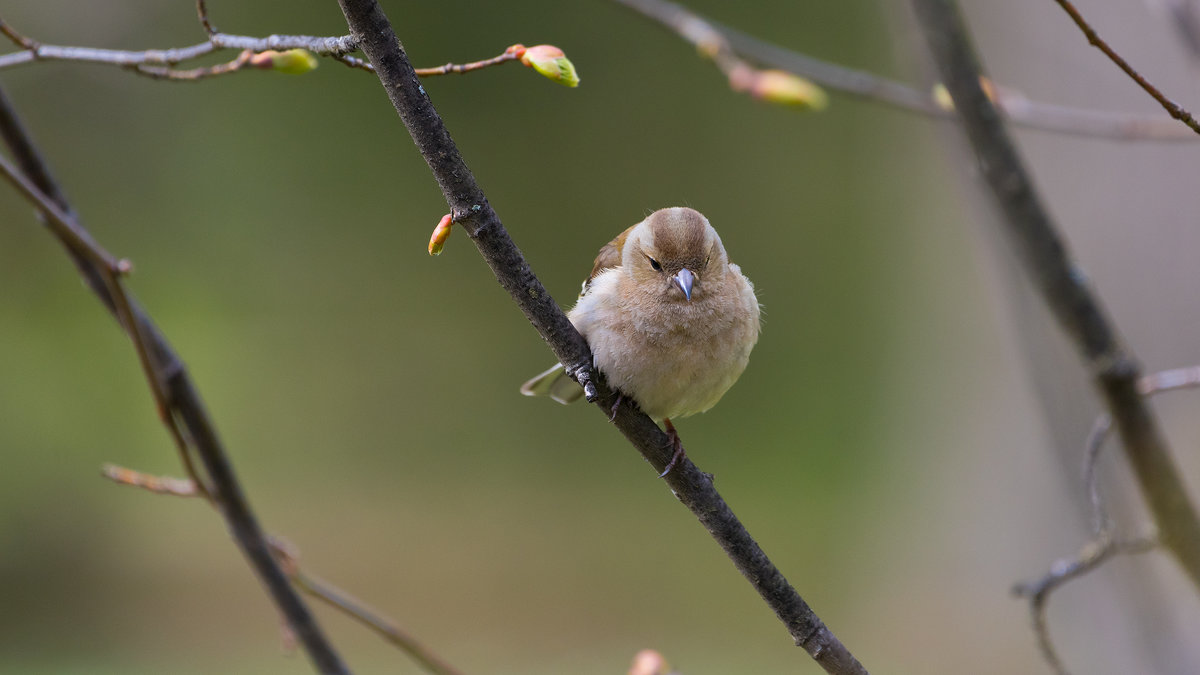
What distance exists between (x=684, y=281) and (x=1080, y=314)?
1.69 feet

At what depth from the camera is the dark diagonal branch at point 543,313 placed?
76cm

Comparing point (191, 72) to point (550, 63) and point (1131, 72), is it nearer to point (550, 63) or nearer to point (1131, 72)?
point (550, 63)

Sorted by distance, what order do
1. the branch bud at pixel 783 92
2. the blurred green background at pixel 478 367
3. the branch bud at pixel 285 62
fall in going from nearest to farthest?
the branch bud at pixel 285 62 < the branch bud at pixel 783 92 < the blurred green background at pixel 478 367

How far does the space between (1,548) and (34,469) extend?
0.33 metres

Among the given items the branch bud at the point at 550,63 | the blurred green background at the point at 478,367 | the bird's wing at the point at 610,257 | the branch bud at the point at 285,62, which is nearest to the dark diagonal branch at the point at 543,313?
the branch bud at the point at 550,63

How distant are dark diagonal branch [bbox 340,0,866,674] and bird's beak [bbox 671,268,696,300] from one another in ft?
1.09

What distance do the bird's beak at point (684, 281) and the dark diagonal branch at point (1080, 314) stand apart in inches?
16.8

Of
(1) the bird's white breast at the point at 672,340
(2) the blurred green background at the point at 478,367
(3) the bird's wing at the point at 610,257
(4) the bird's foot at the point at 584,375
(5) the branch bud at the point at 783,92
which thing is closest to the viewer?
(4) the bird's foot at the point at 584,375

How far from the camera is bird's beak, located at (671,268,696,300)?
1.33m

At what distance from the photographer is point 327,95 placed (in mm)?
3947

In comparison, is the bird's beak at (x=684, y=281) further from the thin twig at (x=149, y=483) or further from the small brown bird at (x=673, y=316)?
the thin twig at (x=149, y=483)

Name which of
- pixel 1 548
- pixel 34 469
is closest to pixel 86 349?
pixel 34 469

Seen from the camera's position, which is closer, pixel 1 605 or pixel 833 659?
pixel 833 659

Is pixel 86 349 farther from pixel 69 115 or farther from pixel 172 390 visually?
pixel 172 390
